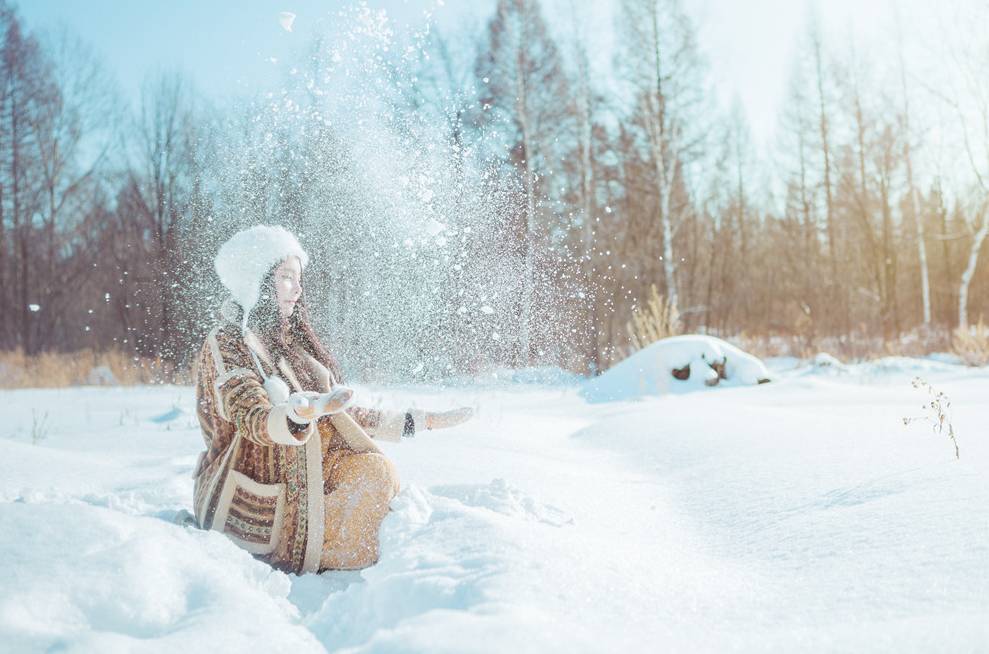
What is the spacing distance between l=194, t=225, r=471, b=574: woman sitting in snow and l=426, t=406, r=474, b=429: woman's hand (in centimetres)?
20

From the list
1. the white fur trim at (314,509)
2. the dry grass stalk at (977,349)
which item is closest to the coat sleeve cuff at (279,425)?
the white fur trim at (314,509)

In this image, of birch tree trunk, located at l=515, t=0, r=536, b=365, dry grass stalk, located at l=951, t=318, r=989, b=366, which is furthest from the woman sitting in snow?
dry grass stalk, located at l=951, t=318, r=989, b=366

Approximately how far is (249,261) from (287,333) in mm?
262

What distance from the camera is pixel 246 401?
176cm

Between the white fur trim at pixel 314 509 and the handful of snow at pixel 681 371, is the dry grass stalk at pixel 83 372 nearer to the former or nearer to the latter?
the handful of snow at pixel 681 371

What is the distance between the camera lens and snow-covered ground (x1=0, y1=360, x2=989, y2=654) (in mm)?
1176

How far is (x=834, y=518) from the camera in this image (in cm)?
196

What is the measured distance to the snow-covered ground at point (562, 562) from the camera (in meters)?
1.18

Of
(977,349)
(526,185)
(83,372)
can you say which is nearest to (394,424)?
(977,349)

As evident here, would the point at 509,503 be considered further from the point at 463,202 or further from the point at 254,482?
the point at 463,202

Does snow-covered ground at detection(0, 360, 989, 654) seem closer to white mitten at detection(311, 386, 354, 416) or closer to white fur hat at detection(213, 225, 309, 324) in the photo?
white mitten at detection(311, 386, 354, 416)

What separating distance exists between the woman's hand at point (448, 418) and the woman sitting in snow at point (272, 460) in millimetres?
196

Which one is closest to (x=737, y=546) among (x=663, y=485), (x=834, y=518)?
(x=834, y=518)

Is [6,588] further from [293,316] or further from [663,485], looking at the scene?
[663,485]
